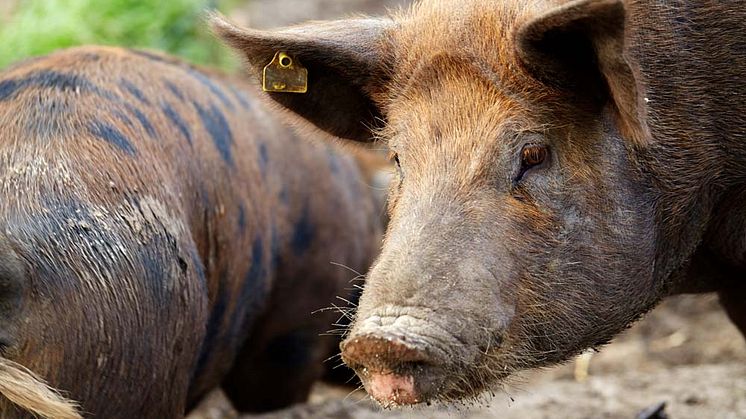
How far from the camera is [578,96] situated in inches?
163

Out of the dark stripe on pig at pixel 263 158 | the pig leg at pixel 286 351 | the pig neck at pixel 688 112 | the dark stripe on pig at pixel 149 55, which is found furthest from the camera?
the pig leg at pixel 286 351

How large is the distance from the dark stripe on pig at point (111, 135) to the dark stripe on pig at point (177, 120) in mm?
460

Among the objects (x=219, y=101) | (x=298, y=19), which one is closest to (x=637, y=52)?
(x=219, y=101)

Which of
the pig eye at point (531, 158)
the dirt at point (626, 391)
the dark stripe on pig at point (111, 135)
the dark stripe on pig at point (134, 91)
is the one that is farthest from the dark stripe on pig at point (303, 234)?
the pig eye at point (531, 158)

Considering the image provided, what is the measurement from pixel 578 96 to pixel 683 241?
0.79 metres

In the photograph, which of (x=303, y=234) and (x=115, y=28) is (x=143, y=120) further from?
(x=115, y=28)

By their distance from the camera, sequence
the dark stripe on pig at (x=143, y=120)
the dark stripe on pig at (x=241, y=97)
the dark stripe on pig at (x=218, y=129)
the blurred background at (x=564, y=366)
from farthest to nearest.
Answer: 1. the dark stripe on pig at (x=241, y=97)
2. the blurred background at (x=564, y=366)
3. the dark stripe on pig at (x=218, y=129)
4. the dark stripe on pig at (x=143, y=120)

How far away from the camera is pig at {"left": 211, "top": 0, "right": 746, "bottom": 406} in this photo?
373 centimetres

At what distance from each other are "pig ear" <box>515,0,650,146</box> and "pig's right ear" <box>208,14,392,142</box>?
0.79m

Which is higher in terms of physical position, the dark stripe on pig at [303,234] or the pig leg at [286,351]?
the dark stripe on pig at [303,234]

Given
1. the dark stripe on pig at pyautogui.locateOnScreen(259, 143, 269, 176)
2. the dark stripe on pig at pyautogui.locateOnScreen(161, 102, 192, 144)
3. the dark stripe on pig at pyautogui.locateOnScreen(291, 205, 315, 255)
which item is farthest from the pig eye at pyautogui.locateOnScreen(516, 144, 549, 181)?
the dark stripe on pig at pyautogui.locateOnScreen(291, 205, 315, 255)

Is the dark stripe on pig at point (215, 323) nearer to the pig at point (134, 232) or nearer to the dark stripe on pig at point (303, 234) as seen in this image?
the pig at point (134, 232)

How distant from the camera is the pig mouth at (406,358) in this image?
3520mm

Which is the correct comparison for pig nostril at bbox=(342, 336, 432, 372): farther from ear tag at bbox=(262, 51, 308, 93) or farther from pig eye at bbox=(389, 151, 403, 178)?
ear tag at bbox=(262, 51, 308, 93)
